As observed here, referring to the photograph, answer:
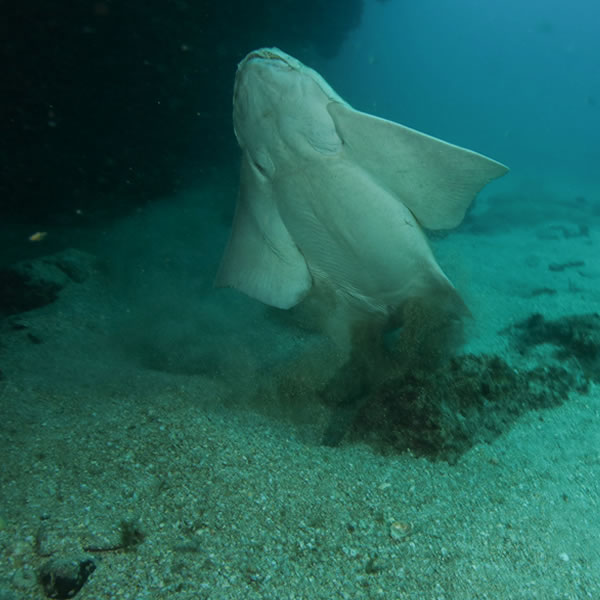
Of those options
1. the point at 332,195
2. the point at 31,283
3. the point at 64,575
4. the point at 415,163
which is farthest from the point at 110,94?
the point at 64,575

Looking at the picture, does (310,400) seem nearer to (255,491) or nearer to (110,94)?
(255,491)

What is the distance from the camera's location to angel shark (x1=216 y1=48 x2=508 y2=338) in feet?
10.9

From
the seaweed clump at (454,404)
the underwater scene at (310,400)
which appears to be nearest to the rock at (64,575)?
the underwater scene at (310,400)

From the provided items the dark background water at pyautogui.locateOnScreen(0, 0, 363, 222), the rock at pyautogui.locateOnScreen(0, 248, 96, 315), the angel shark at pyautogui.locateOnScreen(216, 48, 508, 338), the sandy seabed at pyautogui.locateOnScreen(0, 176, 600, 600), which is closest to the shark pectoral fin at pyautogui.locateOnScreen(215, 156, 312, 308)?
the angel shark at pyautogui.locateOnScreen(216, 48, 508, 338)

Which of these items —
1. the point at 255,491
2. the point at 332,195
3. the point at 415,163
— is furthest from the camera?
the point at 332,195

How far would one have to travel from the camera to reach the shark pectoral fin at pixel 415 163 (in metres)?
3.46

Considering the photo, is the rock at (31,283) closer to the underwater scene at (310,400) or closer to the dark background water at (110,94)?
the underwater scene at (310,400)

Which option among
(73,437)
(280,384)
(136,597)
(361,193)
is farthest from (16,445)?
(361,193)

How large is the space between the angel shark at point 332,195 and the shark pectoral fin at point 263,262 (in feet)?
0.04

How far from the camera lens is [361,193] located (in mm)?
3852

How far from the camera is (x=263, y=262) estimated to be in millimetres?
4715

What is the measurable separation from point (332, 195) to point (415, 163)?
0.83 meters

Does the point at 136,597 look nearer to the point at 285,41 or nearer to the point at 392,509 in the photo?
the point at 392,509

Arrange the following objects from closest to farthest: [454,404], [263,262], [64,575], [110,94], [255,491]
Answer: [64,575] → [255,491] → [454,404] → [263,262] → [110,94]
